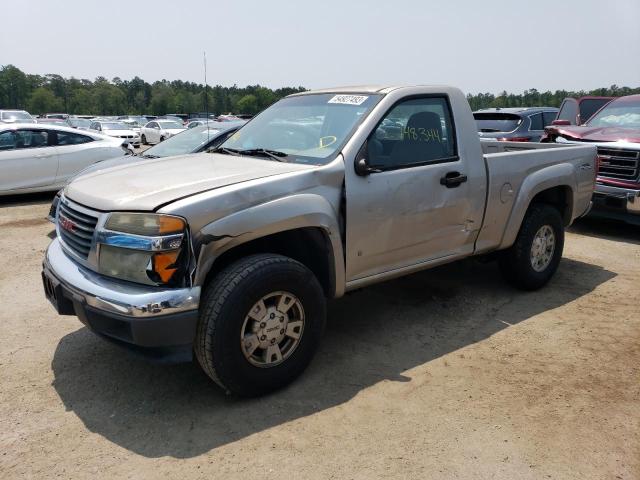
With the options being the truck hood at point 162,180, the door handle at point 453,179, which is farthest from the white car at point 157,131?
the door handle at point 453,179

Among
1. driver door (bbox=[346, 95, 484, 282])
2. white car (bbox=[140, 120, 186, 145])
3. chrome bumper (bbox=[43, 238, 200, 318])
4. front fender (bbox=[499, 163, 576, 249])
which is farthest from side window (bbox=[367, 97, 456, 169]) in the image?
white car (bbox=[140, 120, 186, 145])

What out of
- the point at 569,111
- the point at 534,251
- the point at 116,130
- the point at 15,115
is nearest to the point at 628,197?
the point at 534,251

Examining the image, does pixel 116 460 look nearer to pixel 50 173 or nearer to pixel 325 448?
pixel 325 448

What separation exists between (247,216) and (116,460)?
1.43 meters

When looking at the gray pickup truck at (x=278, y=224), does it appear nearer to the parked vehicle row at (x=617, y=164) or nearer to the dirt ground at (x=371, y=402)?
the dirt ground at (x=371, y=402)

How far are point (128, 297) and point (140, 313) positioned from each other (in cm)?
11

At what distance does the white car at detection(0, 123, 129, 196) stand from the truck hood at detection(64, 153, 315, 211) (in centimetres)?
685

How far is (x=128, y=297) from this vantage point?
2.80m

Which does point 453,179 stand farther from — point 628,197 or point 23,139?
point 23,139

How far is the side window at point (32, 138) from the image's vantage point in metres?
9.55

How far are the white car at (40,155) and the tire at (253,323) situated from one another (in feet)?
26.6

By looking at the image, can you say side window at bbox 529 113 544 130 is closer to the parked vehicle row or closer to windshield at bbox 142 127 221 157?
the parked vehicle row

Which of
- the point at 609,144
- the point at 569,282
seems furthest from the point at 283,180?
the point at 609,144

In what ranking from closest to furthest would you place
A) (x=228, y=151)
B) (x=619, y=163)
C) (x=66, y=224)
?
(x=66, y=224)
(x=228, y=151)
(x=619, y=163)
